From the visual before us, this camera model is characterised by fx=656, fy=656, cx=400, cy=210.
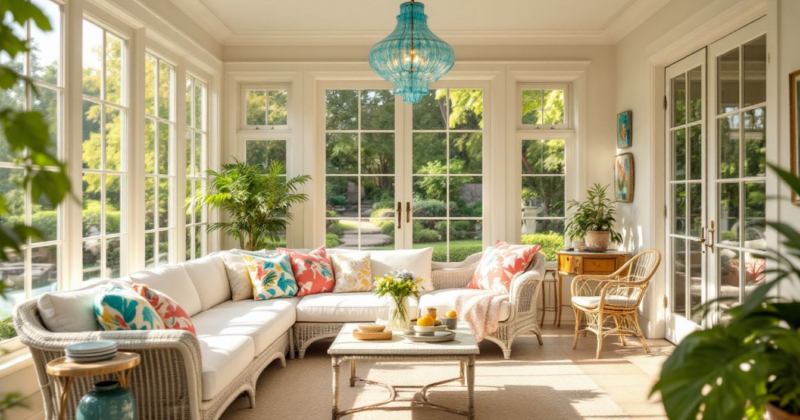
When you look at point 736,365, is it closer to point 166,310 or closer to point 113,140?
point 166,310

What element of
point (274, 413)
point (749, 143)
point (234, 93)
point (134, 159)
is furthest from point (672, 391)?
point (234, 93)

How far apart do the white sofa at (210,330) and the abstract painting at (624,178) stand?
1.25 meters

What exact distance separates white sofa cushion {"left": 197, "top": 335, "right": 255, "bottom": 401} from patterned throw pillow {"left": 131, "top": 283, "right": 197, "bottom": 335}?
0.15 meters

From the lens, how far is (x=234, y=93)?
271 inches

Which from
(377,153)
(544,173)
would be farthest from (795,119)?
(377,153)

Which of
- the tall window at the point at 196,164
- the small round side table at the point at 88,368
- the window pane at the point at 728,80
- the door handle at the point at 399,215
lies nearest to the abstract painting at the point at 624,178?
the window pane at the point at 728,80

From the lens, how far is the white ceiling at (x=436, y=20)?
571cm

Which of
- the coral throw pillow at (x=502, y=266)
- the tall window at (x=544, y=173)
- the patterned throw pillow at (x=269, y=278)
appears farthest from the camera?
the tall window at (x=544, y=173)

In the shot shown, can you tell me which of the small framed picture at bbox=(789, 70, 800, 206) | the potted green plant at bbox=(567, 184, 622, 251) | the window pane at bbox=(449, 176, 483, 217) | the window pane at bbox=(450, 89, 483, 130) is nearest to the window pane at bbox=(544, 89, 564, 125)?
the window pane at bbox=(450, 89, 483, 130)

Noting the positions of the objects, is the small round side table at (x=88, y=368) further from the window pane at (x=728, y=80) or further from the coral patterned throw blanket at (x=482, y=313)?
the window pane at (x=728, y=80)

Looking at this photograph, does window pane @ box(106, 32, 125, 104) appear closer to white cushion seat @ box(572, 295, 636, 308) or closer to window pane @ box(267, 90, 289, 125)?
window pane @ box(267, 90, 289, 125)

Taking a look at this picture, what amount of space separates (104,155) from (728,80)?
438 cm

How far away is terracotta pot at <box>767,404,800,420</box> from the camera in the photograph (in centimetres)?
136

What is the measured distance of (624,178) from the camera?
6363mm
